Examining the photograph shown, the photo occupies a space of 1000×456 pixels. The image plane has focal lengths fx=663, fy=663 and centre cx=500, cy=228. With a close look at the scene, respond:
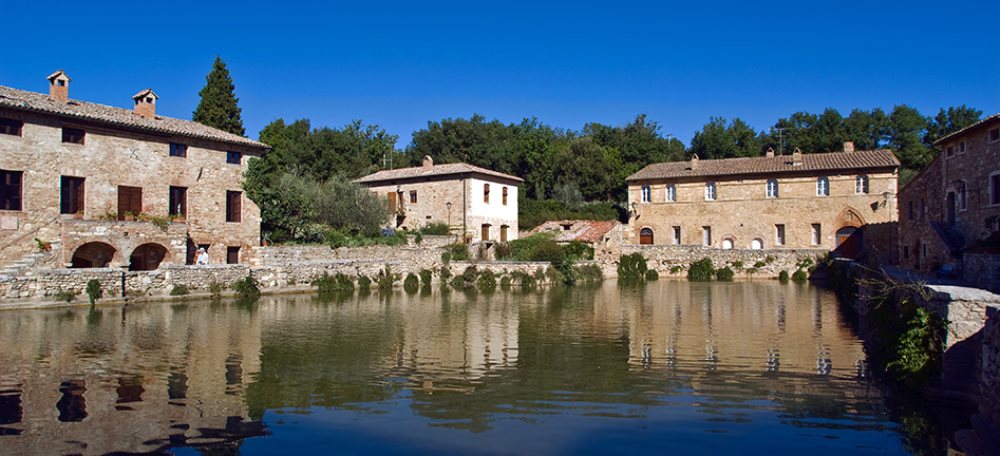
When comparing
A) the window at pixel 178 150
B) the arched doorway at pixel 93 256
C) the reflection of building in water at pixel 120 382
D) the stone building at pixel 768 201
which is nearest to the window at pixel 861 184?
the stone building at pixel 768 201

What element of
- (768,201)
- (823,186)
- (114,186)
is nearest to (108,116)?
(114,186)

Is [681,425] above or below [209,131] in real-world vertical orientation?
below

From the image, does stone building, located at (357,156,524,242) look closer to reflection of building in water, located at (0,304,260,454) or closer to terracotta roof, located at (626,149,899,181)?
terracotta roof, located at (626,149,899,181)

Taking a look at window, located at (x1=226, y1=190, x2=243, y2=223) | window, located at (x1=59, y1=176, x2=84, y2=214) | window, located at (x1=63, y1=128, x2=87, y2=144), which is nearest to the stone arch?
window, located at (x1=59, y1=176, x2=84, y2=214)

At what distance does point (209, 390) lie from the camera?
957cm

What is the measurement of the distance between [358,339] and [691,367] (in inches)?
277

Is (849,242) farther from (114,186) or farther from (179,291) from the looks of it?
(114,186)

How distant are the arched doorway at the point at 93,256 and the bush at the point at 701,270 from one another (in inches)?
1094

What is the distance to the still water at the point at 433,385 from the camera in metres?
7.44

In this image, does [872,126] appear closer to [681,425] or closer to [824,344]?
[824,344]

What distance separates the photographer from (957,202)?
894 inches

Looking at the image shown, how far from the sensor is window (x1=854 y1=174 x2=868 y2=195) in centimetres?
3784

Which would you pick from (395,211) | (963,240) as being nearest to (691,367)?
(963,240)

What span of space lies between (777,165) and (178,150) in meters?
32.9
